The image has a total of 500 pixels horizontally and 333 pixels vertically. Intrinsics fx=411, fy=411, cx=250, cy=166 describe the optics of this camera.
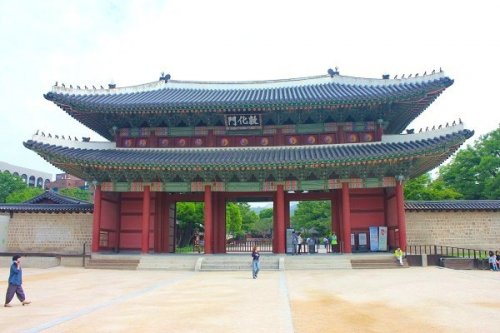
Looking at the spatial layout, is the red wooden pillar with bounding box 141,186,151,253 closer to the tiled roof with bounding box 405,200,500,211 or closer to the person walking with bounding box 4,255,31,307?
the person walking with bounding box 4,255,31,307

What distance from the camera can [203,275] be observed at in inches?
788

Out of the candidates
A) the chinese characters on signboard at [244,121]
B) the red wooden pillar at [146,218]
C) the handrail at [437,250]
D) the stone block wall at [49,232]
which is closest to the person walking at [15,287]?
the red wooden pillar at [146,218]

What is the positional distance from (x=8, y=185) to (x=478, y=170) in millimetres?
70013

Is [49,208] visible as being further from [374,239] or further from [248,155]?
[374,239]

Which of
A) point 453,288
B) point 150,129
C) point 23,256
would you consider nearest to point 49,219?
point 23,256

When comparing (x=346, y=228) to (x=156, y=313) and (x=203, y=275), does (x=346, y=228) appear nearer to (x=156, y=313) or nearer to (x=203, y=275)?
(x=203, y=275)

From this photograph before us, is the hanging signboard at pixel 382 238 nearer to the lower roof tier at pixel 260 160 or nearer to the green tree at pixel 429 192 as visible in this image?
the lower roof tier at pixel 260 160

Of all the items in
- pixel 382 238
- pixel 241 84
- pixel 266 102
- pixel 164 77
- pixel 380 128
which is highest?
pixel 164 77

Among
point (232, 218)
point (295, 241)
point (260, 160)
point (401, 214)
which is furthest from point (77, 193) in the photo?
point (401, 214)

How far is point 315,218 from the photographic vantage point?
68125 mm

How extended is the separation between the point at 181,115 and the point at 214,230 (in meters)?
7.85

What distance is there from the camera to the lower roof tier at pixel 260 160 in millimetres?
22594

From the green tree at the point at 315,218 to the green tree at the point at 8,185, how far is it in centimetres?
4834

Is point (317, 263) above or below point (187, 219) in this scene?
below
